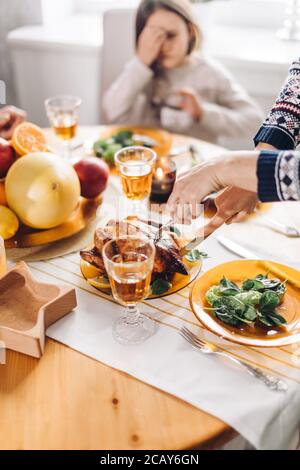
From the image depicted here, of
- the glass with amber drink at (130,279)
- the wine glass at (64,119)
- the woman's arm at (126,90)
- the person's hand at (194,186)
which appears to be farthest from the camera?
the woman's arm at (126,90)

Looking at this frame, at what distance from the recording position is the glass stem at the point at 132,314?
3.06ft

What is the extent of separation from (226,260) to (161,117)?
40.8 inches

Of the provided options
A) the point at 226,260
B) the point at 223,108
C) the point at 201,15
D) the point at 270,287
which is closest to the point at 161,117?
the point at 223,108

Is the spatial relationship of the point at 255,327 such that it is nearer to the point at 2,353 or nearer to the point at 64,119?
the point at 2,353

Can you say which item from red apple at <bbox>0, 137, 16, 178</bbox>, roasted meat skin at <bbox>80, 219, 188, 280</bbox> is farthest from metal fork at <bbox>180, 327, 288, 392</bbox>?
red apple at <bbox>0, 137, 16, 178</bbox>

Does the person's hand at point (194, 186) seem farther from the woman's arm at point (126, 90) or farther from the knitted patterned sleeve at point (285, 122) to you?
the woman's arm at point (126, 90)

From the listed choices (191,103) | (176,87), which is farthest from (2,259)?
(176,87)

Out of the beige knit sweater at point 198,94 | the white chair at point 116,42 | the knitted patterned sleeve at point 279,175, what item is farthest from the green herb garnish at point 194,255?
the white chair at point 116,42

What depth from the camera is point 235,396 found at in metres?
0.78

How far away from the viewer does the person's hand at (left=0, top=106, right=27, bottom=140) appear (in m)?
1.52

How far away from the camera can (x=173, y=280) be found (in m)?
1.02

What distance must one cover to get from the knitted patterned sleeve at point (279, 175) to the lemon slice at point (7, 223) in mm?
552

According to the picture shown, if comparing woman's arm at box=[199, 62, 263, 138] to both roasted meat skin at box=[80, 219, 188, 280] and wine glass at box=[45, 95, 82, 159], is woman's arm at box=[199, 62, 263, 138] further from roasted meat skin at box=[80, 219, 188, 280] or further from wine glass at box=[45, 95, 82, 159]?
roasted meat skin at box=[80, 219, 188, 280]

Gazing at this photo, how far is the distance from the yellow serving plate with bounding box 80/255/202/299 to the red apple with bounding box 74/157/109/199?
274 mm
